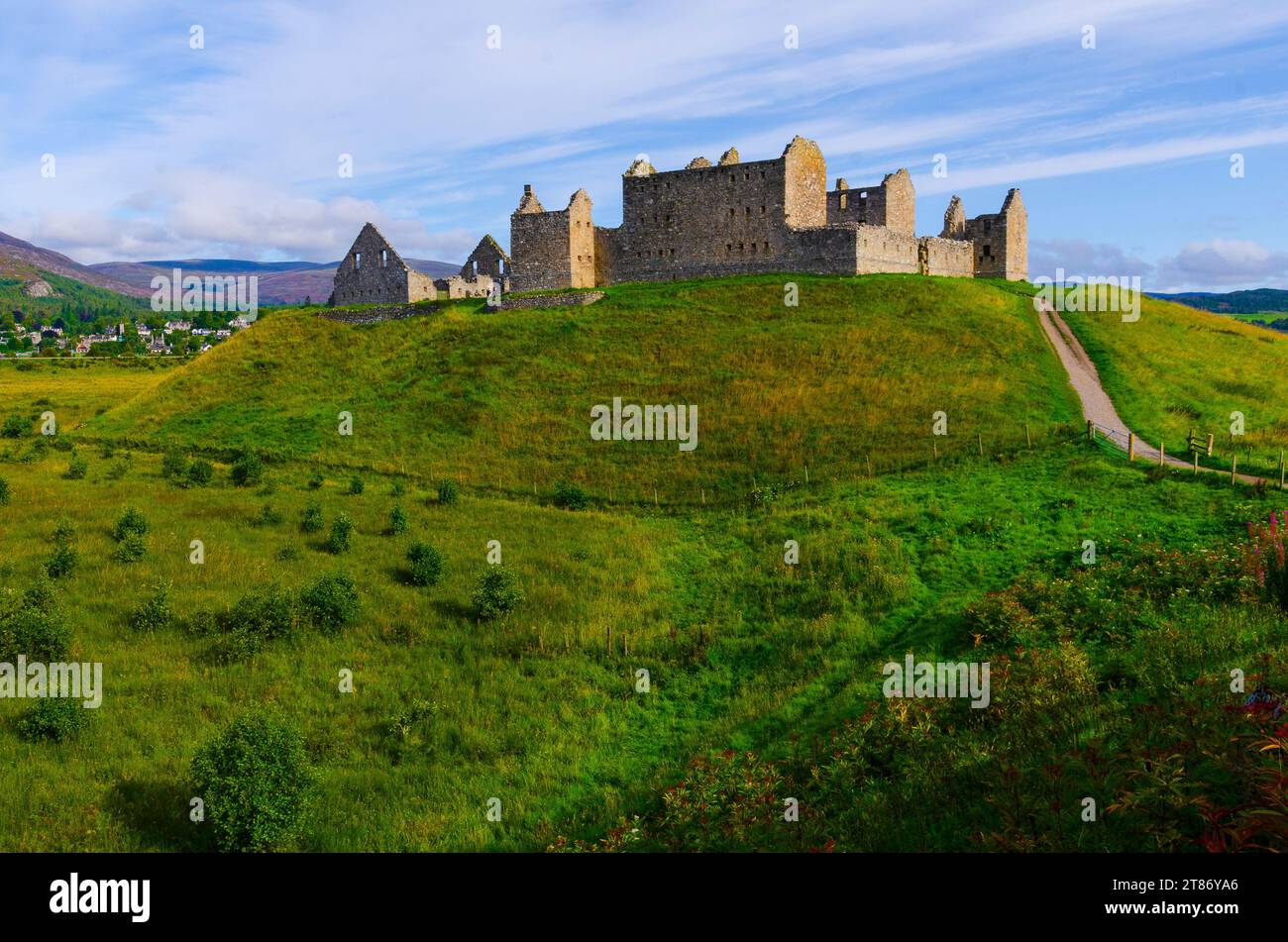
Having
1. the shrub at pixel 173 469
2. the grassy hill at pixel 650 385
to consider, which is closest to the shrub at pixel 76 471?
the shrub at pixel 173 469

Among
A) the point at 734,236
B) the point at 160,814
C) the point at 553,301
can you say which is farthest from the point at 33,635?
the point at 734,236

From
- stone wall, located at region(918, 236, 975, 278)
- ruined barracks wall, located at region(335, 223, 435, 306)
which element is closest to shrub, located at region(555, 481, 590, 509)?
ruined barracks wall, located at region(335, 223, 435, 306)

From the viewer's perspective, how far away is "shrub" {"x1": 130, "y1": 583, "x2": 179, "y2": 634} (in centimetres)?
2378

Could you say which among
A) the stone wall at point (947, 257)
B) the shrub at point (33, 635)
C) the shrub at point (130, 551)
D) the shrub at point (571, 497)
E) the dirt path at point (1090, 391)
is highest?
the stone wall at point (947, 257)

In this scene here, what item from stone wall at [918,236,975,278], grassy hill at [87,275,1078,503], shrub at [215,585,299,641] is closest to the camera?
shrub at [215,585,299,641]

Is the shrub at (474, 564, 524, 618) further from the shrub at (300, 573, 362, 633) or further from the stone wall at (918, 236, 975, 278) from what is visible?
the stone wall at (918, 236, 975, 278)

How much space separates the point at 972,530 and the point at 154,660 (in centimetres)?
2443

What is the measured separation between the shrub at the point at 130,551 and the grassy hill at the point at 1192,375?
3957cm

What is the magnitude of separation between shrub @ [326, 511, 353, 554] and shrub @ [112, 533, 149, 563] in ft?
19.5

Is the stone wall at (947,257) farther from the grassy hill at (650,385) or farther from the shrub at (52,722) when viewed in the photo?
the shrub at (52,722)

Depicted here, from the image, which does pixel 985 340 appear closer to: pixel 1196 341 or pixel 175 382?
pixel 1196 341

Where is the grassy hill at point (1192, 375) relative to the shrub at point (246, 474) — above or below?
above

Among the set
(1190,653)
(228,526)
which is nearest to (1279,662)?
(1190,653)

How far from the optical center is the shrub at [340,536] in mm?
31531
